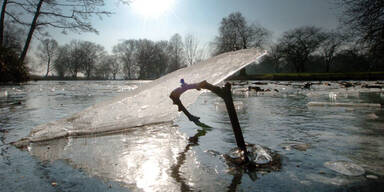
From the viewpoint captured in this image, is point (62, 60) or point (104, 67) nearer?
point (62, 60)

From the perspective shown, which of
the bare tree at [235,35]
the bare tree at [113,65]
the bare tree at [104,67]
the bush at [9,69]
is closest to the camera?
the bush at [9,69]

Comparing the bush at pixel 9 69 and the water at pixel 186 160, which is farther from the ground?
the bush at pixel 9 69

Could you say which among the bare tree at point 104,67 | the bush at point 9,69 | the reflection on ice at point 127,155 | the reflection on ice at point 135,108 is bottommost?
the reflection on ice at point 127,155

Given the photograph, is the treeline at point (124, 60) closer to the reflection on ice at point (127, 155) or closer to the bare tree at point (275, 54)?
the bare tree at point (275, 54)

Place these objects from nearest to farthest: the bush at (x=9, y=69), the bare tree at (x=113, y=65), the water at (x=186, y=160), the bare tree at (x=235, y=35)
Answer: the water at (x=186, y=160), the bush at (x=9, y=69), the bare tree at (x=235, y=35), the bare tree at (x=113, y=65)

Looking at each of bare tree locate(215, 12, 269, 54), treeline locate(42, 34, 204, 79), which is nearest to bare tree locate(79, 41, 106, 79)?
treeline locate(42, 34, 204, 79)

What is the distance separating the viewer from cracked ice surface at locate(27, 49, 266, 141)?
2156 mm

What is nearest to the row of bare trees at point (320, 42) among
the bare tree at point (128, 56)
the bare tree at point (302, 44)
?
the bare tree at point (302, 44)

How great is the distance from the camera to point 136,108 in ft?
8.25

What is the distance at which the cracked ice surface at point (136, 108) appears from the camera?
7.07 feet

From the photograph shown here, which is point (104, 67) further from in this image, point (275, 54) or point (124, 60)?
point (275, 54)

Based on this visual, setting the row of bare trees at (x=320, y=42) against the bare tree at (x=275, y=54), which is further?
the bare tree at (x=275, y=54)

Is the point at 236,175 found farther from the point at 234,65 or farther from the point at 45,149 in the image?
the point at 45,149

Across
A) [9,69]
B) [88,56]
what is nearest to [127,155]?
[9,69]
